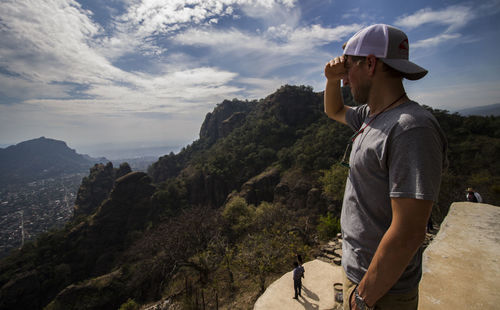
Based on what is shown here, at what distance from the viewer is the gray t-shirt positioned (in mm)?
828

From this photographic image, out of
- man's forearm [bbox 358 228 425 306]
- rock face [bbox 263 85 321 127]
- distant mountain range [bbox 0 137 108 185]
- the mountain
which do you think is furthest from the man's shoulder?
distant mountain range [bbox 0 137 108 185]

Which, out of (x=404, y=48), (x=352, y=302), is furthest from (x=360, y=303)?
(x=404, y=48)

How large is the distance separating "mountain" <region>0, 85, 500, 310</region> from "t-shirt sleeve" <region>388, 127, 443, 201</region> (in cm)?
905

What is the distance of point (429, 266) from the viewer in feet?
9.25

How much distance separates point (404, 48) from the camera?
1052 mm

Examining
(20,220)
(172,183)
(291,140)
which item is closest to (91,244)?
(172,183)

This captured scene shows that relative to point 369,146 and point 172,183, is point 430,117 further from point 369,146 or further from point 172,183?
point 172,183

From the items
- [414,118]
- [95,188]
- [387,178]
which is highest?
[414,118]

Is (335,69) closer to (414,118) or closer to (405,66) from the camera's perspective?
(405,66)

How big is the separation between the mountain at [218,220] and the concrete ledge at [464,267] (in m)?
6.62

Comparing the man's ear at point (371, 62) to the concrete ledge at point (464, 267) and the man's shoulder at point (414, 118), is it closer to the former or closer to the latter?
the man's shoulder at point (414, 118)

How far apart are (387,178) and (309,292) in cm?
611

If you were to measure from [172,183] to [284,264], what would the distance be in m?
31.4

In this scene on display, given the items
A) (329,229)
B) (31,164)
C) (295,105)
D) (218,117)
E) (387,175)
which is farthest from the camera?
(31,164)
